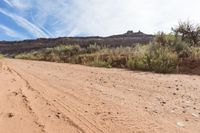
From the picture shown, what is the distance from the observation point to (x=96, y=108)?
6863mm

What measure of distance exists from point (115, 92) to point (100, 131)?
3.56 m

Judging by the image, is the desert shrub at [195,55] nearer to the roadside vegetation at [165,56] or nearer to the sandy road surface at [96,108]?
the roadside vegetation at [165,56]

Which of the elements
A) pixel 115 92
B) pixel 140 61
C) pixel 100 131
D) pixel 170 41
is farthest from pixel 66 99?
pixel 170 41

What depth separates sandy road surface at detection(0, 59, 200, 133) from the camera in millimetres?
5586

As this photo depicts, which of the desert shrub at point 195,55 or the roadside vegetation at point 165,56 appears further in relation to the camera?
the desert shrub at point 195,55

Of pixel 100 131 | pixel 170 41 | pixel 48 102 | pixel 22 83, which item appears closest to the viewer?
pixel 100 131

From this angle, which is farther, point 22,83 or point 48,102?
point 22,83

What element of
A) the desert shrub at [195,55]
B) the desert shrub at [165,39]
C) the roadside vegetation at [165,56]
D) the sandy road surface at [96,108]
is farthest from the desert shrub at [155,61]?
the sandy road surface at [96,108]

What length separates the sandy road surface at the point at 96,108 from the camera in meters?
5.59

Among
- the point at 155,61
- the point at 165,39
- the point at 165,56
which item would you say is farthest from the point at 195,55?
the point at 165,39

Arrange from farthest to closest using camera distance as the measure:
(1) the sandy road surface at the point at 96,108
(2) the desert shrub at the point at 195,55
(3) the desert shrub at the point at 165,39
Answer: (3) the desert shrub at the point at 165,39
(2) the desert shrub at the point at 195,55
(1) the sandy road surface at the point at 96,108

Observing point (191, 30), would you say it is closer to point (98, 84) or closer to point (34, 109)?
point (98, 84)

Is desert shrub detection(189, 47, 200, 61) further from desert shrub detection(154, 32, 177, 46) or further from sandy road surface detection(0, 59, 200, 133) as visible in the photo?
sandy road surface detection(0, 59, 200, 133)

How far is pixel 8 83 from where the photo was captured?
30.7ft
